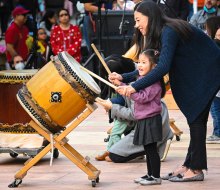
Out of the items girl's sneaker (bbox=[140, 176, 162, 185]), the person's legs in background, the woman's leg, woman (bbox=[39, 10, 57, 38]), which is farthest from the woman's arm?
woman (bbox=[39, 10, 57, 38])

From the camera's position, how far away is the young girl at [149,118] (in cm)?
767

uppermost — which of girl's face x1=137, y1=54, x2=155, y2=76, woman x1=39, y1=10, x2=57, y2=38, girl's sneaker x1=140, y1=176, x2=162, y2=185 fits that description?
girl's face x1=137, y1=54, x2=155, y2=76

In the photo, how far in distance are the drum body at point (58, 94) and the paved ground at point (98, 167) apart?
1.72ft

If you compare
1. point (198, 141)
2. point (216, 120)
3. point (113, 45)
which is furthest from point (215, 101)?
point (113, 45)

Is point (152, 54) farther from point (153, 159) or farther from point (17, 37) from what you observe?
point (17, 37)

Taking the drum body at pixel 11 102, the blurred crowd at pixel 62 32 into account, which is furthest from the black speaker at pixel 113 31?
the drum body at pixel 11 102

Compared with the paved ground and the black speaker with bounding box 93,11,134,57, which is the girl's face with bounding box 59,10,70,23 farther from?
the paved ground

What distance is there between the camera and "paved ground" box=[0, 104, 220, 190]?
779 centimetres

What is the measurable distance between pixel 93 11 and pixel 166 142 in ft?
25.3

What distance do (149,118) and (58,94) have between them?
30.9 inches

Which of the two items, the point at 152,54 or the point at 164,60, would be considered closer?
the point at 164,60

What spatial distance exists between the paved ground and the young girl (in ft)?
0.60

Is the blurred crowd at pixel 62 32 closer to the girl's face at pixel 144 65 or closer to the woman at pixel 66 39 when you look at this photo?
the woman at pixel 66 39

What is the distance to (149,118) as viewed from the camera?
7.71m
